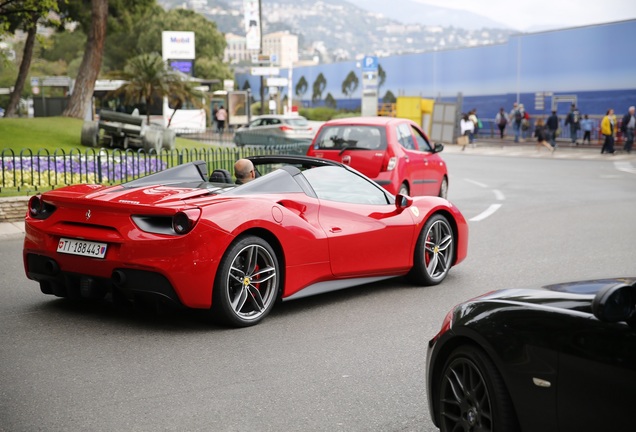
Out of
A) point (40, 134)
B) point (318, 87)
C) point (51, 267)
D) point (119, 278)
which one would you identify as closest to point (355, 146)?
point (51, 267)

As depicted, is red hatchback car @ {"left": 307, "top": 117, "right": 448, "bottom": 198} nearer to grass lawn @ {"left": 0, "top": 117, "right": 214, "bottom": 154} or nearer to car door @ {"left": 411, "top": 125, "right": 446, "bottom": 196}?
car door @ {"left": 411, "top": 125, "right": 446, "bottom": 196}

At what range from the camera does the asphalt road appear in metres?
4.94

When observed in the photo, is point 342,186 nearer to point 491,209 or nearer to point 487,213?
point 487,213

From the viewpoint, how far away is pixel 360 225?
805cm

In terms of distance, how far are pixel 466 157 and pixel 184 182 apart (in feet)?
100

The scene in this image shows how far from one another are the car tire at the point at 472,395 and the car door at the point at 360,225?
11.8ft

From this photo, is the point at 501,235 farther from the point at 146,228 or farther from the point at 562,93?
→ the point at 562,93

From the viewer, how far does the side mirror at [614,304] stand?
3.09 meters

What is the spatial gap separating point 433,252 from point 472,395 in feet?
16.7

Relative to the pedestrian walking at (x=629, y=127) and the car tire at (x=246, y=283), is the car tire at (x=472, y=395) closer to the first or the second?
the car tire at (x=246, y=283)

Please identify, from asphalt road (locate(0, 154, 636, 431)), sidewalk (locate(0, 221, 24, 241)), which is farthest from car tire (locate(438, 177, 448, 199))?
sidewalk (locate(0, 221, 24, 241))

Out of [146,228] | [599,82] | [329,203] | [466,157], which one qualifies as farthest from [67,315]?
[599,82]

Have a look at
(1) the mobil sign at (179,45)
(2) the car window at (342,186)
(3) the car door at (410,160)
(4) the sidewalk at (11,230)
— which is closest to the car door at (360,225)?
(2) the car window at (342,186)

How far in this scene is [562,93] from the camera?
47.6 m
